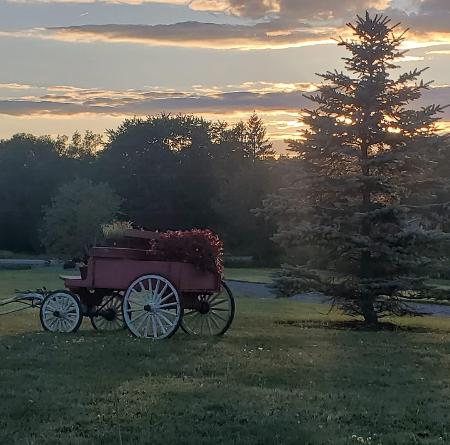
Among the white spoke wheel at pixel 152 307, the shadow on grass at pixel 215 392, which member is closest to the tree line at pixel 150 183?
the white spoke wheel at pixel 152 307

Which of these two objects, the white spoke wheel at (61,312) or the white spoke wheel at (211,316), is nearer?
the white spoke wheel at (61,312)

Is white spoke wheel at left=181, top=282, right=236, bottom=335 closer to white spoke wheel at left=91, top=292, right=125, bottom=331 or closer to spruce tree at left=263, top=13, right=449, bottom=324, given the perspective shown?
white spoke wheel at left=91, top=292, right=125, bottom=331

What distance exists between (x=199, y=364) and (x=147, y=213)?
204ft

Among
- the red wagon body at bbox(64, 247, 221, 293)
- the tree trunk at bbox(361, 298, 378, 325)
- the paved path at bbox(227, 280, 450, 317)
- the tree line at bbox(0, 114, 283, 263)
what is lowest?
the paved path at bbox(227, 280, 450, 317)

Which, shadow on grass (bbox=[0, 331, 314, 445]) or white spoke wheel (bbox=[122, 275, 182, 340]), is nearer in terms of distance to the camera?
shadow on grass (bbox=[0, 331, 314, 445])

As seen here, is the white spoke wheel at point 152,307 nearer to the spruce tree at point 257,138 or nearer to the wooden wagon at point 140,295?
the wooden wagon at point 140,295

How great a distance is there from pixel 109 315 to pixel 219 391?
5.79 metres

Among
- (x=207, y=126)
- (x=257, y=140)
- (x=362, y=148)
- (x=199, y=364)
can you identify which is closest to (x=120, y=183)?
(x=207, y=126)

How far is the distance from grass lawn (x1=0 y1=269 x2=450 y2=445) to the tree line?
46837 millimetres

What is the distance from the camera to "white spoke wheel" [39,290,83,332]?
42.2ft

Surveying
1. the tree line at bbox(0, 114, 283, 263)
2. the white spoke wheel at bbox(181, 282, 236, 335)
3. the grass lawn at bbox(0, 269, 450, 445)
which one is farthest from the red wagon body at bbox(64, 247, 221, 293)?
the tree line at bbox(0, 114, 283, 263)

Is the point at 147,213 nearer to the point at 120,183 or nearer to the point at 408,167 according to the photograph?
the point at 120,183

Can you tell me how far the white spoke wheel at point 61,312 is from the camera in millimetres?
12867

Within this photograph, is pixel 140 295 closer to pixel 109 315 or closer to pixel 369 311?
pixel 109 315
